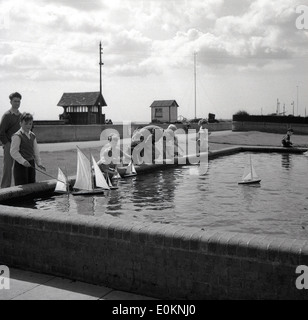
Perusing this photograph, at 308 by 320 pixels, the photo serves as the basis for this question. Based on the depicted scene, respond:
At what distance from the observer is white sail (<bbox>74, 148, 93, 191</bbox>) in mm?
9047

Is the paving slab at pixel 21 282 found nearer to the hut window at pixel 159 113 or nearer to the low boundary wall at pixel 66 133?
the low boundary wall at pixel 66 133

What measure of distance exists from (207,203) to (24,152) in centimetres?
399

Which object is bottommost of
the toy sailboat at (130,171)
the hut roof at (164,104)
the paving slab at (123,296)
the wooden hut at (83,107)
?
the paving slab at (123,296)

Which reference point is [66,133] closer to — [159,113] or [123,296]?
[123,296]

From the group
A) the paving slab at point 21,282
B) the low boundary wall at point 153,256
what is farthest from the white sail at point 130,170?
the paving slab at point 21,282

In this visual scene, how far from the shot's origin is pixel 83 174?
9539mm

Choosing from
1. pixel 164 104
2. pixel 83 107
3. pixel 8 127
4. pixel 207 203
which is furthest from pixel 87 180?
pixel 164 104

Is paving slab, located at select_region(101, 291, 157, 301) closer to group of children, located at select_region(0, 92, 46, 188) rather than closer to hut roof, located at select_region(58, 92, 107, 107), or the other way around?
group of children, located at select_region(0, 92, 46, 188)

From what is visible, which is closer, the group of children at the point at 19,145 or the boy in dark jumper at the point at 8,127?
the group of children at the point at 19,145

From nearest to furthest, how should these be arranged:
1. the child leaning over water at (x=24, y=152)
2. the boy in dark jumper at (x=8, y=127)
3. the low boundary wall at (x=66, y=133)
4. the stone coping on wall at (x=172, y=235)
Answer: the stone coping on wall at (x=172, y=235)
the child leaning over water at (x=24, y=152)
the boy in dark jumper at (x=8, y=127)
the low boundary wall at (x=66, y=133)

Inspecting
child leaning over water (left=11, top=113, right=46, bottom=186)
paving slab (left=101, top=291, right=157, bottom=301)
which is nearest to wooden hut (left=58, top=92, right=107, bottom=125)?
child leaning over water (left=11, top=113, right=46, bottom=186)

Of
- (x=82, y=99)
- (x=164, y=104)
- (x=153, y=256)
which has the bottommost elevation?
(x=153, y=256)

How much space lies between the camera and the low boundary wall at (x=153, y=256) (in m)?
4.36

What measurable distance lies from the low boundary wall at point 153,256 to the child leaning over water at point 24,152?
6.85ft
